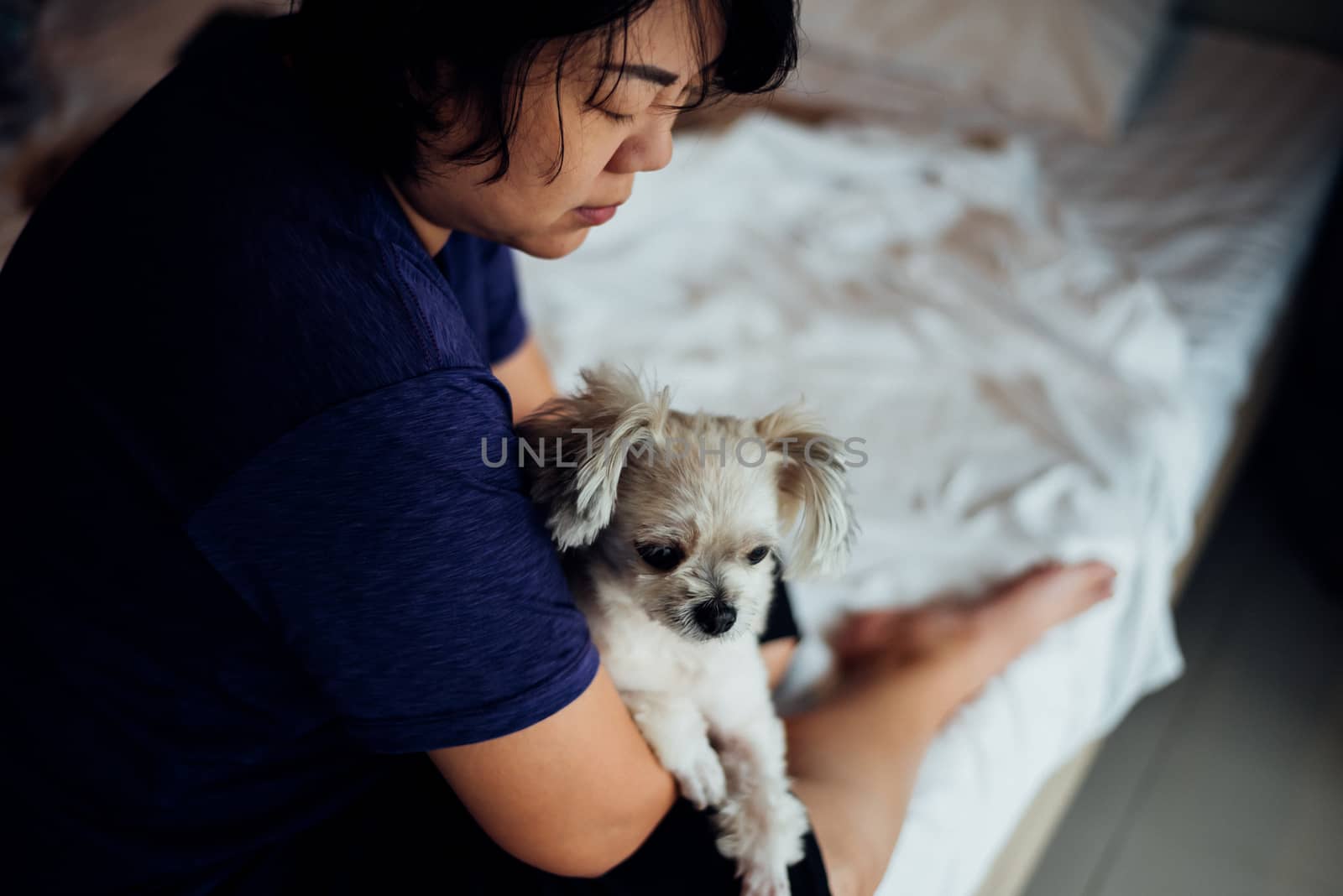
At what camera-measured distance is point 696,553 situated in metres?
0.80

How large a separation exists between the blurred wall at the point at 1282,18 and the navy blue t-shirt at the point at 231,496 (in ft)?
9.26

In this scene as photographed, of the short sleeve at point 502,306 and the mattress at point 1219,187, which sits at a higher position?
the short sleeve at point 502,306

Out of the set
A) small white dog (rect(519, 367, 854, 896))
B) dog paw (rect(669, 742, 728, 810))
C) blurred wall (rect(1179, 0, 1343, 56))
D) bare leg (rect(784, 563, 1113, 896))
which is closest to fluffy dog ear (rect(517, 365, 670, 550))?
small white dog (rect(519, 367, 854, 896))

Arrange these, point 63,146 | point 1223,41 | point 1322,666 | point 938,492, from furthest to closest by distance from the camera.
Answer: point 1223,41
point 1322,666
point 63,146
point 938,492

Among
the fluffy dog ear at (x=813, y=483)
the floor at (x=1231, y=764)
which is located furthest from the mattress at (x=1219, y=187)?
the fluffy dog ear at (x=813, y=483)

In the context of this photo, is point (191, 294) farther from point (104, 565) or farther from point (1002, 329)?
point (1002, 329)

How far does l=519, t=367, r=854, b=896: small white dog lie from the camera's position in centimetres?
74

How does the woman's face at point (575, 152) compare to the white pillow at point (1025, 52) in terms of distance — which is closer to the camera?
the woman's face at point (575, 152)

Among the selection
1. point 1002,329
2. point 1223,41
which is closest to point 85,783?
point 1002,329

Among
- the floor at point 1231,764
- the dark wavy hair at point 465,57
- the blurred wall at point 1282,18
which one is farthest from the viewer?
the blurred wall at point 1282,18

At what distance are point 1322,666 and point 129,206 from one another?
7.52 feet

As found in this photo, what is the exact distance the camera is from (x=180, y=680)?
63 cm

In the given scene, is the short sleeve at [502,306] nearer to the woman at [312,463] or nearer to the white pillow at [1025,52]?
the woman at [312,463]

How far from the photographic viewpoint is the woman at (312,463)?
0.54 m
